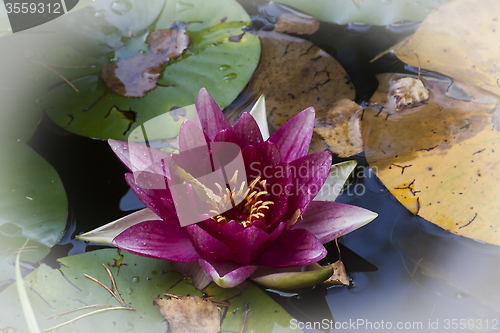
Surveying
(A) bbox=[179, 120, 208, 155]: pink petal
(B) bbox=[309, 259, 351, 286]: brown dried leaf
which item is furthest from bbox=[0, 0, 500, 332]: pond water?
(A) bbox=[179, 120, 208, 155]: pink petal

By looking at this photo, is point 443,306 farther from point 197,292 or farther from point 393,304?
point 197,292

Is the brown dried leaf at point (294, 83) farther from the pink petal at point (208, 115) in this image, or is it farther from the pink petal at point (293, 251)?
the pink petal at point (293, 251)

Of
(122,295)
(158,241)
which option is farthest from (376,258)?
(122,295)

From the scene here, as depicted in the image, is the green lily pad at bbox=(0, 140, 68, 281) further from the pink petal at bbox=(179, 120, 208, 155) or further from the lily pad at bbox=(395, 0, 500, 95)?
the lily pad at bbox=(395, 0, 500, 95)

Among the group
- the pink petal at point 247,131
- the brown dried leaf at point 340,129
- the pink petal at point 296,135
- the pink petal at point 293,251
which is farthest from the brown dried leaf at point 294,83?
the pink petal at point 293,251

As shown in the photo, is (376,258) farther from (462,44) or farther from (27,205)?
(27,205)

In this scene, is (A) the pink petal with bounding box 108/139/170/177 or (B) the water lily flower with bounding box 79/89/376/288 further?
(A) the pink petal with bounding box 108/139/170/177
